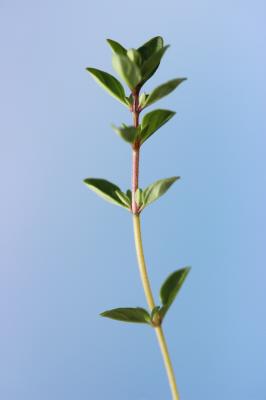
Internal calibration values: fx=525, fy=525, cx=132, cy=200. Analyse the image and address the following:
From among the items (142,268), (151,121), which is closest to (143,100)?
(151,121)

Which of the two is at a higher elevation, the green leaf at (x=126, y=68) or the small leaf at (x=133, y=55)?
the small leaf at (x=133, y=55)

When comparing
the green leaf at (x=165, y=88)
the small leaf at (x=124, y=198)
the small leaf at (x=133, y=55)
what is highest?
the small leaf at (x=133, y=55)

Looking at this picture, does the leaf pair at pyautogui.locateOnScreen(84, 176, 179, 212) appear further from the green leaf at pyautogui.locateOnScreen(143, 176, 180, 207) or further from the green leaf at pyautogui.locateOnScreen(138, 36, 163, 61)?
the green leaf at pyautogui.locateOnScreen(138, 36, 163, 61)

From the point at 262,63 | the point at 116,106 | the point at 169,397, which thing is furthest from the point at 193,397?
→ the point at 262,63

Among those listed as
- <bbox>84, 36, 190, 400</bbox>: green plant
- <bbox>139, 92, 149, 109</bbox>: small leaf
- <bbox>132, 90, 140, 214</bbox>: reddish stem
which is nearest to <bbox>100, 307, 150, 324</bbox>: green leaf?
<bbox>84, 36, 190, 400</bbox>: green plant

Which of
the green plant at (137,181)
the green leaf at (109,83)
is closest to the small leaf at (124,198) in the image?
the green plant at (137,181)

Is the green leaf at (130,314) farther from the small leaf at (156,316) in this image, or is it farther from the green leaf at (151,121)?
the green leaf at (151,121)

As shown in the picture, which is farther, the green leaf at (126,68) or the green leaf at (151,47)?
the green leaf at (151,47)
